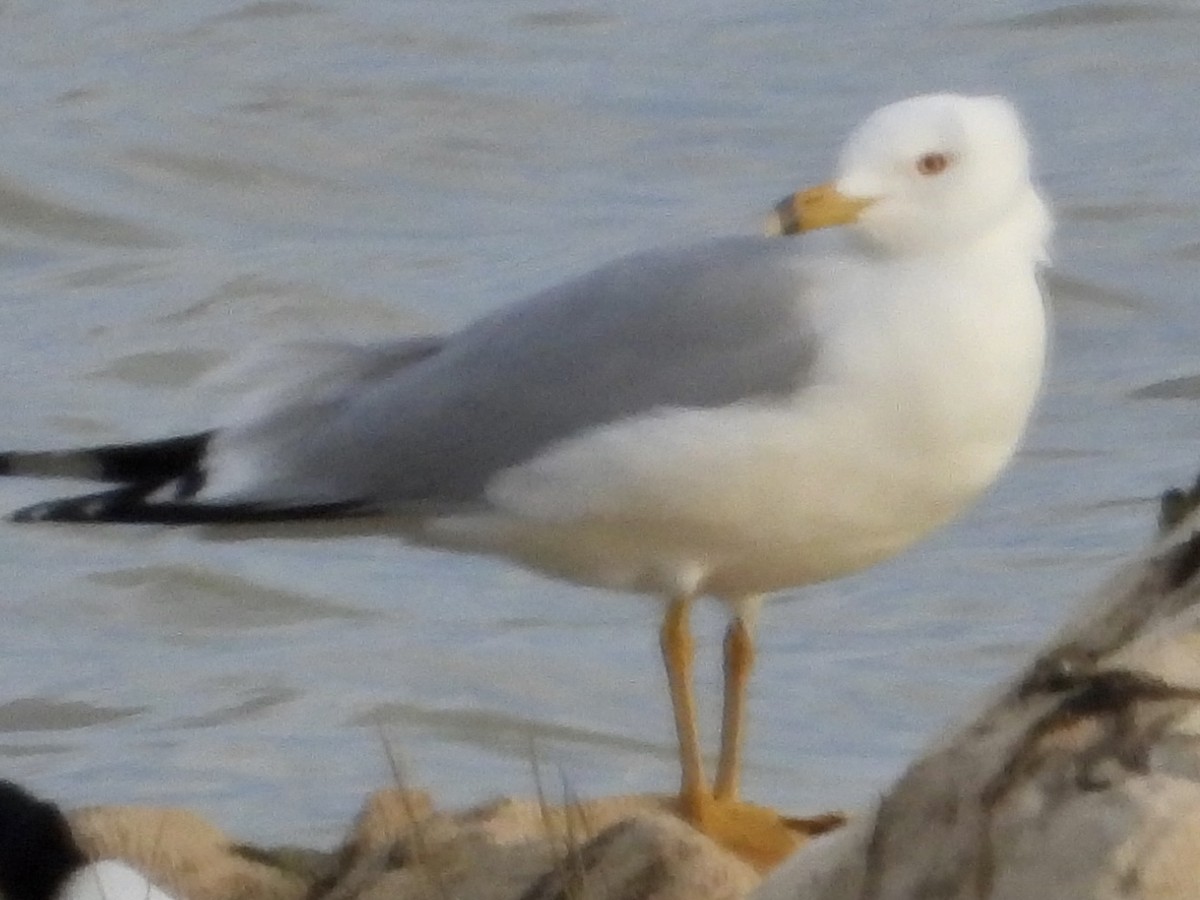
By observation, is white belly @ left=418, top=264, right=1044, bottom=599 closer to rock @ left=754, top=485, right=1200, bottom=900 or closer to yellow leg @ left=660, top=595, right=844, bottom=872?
yellow leg @ left=660, top=595, right=844, bottom=872

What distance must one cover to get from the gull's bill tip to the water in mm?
2623

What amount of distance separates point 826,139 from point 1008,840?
991 centimetres

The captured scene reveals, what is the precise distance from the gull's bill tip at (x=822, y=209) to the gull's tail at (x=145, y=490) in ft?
3.08

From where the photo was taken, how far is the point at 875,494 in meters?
4.66

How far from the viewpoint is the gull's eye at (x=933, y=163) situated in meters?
4.83

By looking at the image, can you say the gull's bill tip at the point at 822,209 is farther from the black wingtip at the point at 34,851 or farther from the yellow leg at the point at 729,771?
the black wingtip at the point at 34,851

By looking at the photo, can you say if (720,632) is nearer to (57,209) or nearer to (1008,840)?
(57,209)

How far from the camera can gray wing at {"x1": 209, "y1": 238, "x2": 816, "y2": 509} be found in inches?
191

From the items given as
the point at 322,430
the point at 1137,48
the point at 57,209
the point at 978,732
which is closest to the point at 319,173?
the point at 57,209

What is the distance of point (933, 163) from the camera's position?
484 centimetres

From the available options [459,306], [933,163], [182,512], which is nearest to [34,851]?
[182,512]

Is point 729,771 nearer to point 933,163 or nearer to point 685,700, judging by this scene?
point 685,700

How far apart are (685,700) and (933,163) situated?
0.99m

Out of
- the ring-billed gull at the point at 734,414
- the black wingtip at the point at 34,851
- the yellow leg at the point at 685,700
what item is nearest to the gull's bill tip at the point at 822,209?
the ring-billed gull at the point at 734,414
